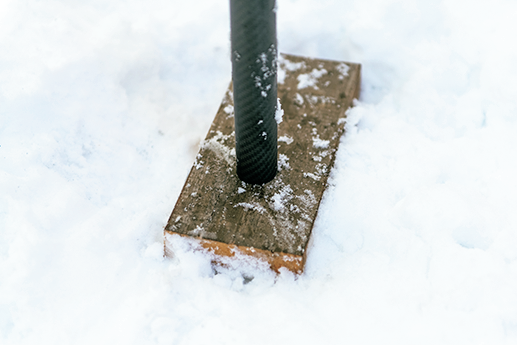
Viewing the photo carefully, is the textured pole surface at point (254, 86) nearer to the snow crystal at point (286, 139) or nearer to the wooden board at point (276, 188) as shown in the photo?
the wooden board at point (276, 188)

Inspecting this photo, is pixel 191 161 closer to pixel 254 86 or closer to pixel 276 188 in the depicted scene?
pixel 276 188

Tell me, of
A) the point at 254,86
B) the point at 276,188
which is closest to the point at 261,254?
the point at 276,188

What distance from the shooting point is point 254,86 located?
135 centimetres

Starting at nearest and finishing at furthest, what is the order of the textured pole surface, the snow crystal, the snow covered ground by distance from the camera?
1. the textured pole surface
2. the snow covered ground
3. the snow crystal

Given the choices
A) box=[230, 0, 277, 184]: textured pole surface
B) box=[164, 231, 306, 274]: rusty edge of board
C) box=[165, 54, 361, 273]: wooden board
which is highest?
box=[230, 0, 277, 184]: textured pole surface

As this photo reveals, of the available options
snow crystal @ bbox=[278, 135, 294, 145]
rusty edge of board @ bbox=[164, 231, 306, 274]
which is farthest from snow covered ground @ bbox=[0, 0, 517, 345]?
snow crystal @ bbox=[278, 135, 294, 145]

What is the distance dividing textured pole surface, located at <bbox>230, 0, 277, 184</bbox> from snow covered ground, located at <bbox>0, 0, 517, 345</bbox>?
28cm

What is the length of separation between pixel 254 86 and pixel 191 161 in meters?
0.58

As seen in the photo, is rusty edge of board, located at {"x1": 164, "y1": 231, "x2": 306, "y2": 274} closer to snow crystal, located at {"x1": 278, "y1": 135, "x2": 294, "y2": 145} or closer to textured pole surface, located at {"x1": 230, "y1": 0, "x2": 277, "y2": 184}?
textured pole surface, located at {"x1": 230, "y1": 0, "x2": 277, "y2": 184}

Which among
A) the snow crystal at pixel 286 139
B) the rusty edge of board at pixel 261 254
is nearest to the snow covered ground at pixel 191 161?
the rusty edge of board at pixel 261 254

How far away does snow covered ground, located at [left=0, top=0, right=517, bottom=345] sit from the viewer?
1.34 meters

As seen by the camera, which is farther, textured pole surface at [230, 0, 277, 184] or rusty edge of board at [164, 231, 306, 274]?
rusty edge of board at [164, 231, 306, 274]

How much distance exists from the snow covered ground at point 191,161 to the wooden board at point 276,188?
7 cm

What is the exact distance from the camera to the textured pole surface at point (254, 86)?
1.24 m
